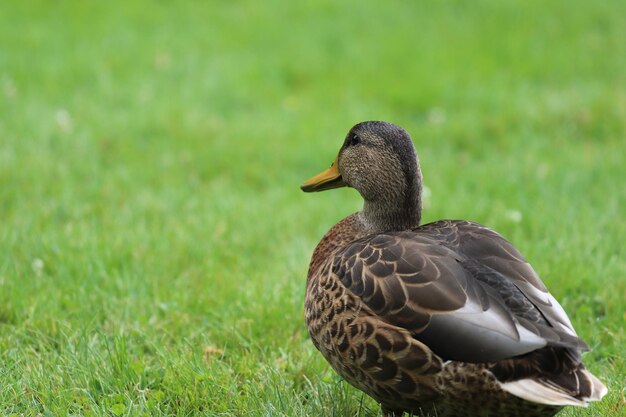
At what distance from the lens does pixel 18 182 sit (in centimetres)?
574

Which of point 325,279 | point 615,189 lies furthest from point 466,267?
point 615,189

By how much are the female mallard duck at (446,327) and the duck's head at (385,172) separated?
201 mm

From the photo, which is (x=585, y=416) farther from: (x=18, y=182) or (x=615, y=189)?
(x=18, y=182)

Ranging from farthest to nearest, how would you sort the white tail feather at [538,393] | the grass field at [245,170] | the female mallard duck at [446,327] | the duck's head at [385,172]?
the grass field at [245,170]
the duck's head at [385,172]
the female mallard duck at [446,327]
the white tail feather at [538,393]

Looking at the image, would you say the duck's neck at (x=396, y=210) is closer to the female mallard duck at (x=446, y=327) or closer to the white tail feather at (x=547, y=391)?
the female mallard duck at (x=446, y=327)

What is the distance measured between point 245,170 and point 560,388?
4.00 meters

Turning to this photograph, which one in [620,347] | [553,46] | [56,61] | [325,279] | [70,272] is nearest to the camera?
[325,279]

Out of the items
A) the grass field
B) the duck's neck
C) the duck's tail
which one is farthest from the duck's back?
the grass field

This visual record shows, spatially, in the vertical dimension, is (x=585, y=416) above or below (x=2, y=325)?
above

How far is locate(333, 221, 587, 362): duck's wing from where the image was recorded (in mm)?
2588

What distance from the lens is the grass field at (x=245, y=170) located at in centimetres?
349

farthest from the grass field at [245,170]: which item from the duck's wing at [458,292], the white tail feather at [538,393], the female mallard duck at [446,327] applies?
the white tail feather at [538,393]

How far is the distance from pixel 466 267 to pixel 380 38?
5.85 metres

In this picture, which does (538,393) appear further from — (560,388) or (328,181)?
(328,181)
